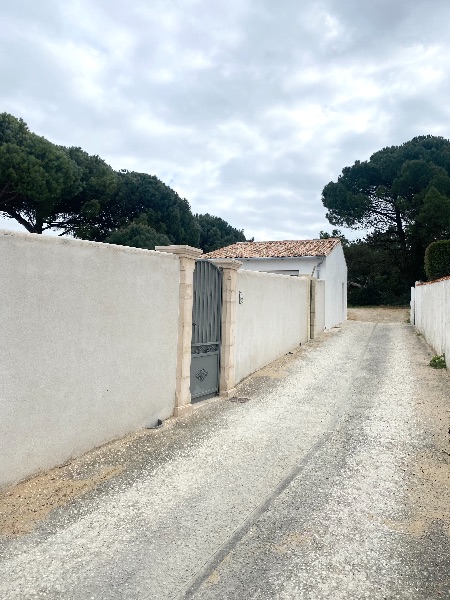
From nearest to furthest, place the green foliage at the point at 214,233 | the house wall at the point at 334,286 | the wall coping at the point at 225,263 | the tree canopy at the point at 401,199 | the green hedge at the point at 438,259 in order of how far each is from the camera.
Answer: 1. the wall coping at the point at 225,263
2. the green hedge at the point at 438,259
3. the house wall at the point at 334,286
4. the tree canopy at the point at 401,199
5. the green foliage at the point at 214,233

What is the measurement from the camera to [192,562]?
323 cm

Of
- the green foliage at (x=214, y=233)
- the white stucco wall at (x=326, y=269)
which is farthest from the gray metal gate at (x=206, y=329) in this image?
the green foliage at (x=214, y=233)

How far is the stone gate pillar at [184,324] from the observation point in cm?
695

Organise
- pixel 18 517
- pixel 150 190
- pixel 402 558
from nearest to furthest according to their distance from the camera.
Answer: pixel 402 558 → pixel 18 517 → pixel 150 190

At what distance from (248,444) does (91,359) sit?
241 centimetres

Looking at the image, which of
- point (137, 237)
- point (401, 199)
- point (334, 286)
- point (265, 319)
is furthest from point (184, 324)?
point (401, 199)

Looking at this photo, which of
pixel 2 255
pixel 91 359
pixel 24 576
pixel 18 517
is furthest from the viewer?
pixel 91 359

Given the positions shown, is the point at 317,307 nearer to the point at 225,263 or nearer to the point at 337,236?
the point at 225,263

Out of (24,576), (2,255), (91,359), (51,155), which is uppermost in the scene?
(51,155)

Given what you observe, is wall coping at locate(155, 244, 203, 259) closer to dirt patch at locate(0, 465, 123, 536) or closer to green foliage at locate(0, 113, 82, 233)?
dirt patch at locate(0, 465, 123, 536)

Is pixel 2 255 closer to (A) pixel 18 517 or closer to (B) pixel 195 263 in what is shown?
(A) pixel 18 517

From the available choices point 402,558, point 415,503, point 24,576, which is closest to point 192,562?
point 24,576

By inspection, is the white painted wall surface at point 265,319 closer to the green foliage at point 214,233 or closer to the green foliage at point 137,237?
the green foliage at point 137,237

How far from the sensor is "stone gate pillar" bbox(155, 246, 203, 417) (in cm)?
695
